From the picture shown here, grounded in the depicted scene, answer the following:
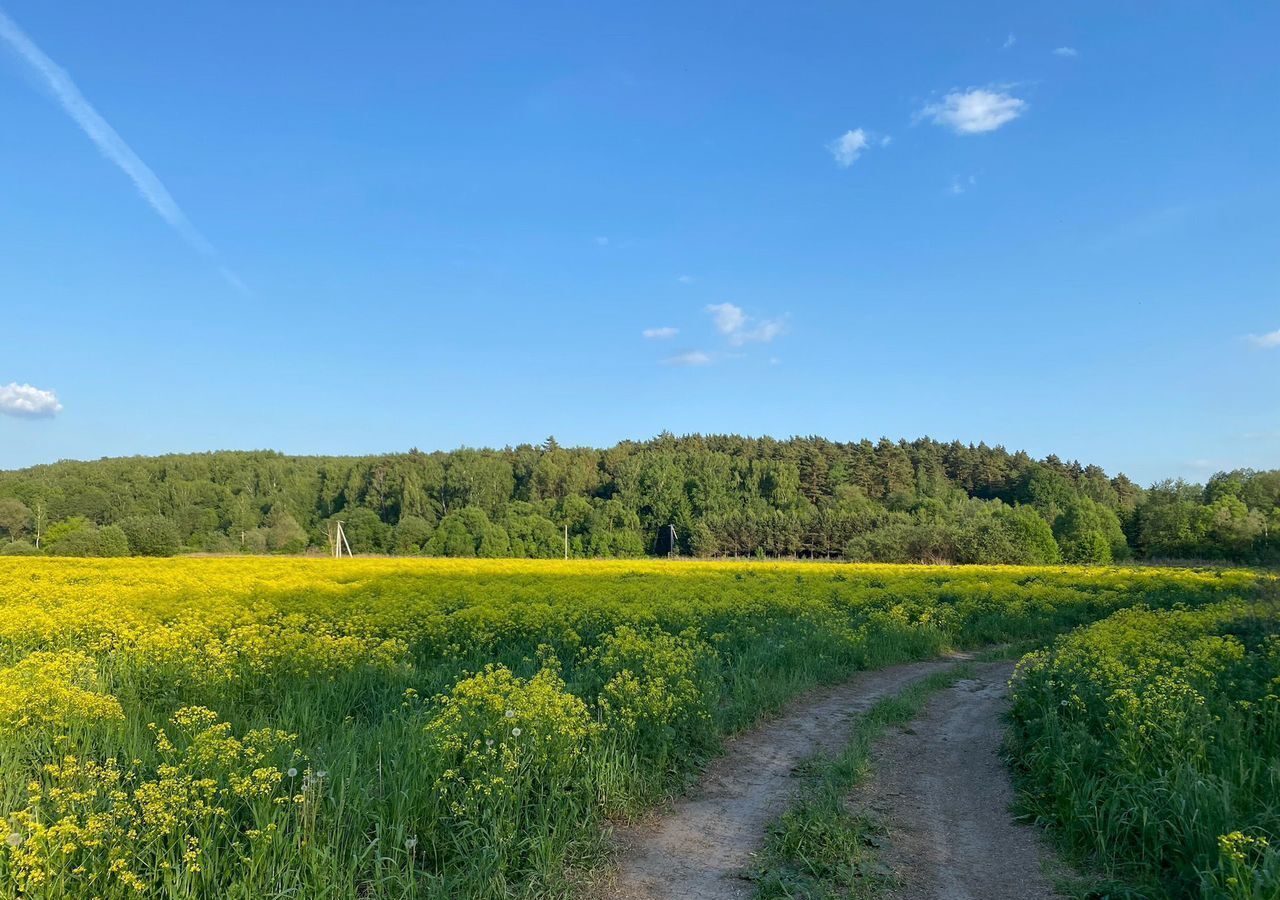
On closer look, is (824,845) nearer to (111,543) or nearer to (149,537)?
(111,543)

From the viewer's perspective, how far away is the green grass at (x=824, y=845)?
5.16 meters

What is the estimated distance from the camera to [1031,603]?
23750mm

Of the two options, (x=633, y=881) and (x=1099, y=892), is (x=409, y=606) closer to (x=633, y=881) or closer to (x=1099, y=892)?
(x=633, y=881)

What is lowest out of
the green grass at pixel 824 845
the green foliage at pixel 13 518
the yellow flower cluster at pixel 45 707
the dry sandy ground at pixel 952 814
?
the dry sandy ground at pixel 952 814

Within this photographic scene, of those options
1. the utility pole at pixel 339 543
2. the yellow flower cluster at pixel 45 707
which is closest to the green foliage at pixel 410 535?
the utility pole at pixel 339 543

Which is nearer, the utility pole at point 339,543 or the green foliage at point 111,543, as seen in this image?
the green foliage at point 111,543

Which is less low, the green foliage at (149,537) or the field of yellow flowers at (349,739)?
the green foliage at (149,537)

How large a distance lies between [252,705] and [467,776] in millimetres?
4178

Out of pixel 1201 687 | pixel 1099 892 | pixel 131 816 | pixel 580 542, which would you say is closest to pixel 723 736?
pixel 1099 892

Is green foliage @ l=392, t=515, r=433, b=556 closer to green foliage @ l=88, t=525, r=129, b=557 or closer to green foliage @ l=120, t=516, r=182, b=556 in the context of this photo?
green foliage @ l=120, t=516, r=182, b=556

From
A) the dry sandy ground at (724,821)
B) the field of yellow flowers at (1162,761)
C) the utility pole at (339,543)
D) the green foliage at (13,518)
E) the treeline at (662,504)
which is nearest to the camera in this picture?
the field of yellow flowers at (1162,761)

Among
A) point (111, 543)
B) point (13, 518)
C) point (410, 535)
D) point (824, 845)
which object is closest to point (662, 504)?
point (410, 535)

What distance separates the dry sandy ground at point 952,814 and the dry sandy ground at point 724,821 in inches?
35.5

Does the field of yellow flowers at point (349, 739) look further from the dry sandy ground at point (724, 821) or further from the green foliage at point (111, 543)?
the green foliage at point (111, 543)
